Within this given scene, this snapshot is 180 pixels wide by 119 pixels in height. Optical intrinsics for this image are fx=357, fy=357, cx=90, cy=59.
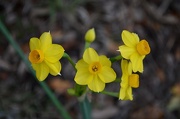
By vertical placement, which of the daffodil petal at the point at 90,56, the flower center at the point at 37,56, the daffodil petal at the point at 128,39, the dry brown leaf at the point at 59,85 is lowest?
the dry brown leaf at the point at 59,85

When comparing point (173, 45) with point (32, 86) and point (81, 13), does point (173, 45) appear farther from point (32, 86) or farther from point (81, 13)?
point (32, 86)

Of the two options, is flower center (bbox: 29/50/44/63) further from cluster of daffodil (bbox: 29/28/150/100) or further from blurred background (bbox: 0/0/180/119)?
blurred background (bbox: 0/0/180/119)

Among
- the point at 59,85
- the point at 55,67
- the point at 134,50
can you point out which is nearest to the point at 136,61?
the point at 134,50

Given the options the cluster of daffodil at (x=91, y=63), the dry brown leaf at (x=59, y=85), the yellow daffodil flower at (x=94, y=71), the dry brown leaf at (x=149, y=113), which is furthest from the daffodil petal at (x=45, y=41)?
the dry brown leaf at (x=149, y=113)

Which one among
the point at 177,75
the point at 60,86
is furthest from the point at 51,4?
the point at 177,75

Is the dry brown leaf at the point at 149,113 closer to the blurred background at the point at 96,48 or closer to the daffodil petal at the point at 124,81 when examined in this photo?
the blurred background at the point at 96,48

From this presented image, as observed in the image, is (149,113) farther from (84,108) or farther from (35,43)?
(35,43)

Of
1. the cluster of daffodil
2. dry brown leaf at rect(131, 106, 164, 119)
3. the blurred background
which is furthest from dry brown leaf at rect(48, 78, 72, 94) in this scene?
the cluster of daffodil
